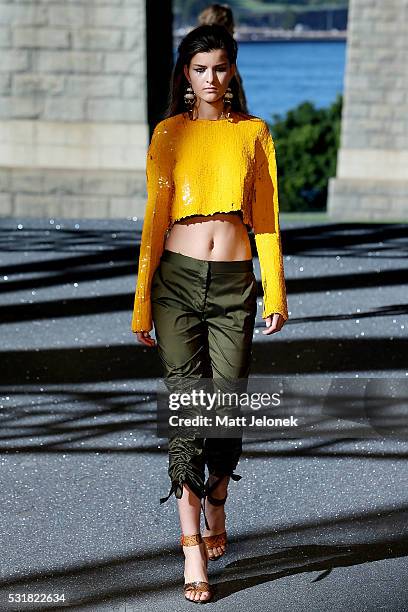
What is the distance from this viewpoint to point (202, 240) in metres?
4.06

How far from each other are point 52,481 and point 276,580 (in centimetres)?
151

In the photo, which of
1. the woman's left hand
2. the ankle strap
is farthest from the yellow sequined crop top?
the ankle strap

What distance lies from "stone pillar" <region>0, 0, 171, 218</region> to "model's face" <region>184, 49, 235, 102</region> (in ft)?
33.9

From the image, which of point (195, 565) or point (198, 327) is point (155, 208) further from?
point (195, 565)

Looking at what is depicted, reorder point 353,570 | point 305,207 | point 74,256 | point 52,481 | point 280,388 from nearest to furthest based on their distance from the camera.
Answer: point 353,570
point 52,481
point 280,388
point 74,256
point 305,207

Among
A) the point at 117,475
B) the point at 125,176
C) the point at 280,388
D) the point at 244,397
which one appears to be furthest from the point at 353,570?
the point at 125,176

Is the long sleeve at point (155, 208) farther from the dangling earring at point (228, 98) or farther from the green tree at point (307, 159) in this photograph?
the green tree at point (307, 159)

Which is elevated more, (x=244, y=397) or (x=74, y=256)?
(x=244, y=397)

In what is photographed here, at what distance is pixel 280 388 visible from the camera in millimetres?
7195

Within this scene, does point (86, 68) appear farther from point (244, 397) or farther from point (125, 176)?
point (244, 397)

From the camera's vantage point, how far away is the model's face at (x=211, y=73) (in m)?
3.97

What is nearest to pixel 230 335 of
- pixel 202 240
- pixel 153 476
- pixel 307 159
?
pixel 202 240

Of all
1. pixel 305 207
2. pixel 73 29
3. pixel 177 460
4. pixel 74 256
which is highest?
pixel 73 29

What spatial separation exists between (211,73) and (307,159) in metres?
75.1
